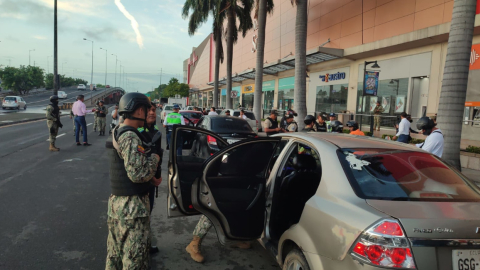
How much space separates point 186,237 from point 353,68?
17.2 metres

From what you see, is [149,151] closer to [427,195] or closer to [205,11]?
[427,195]

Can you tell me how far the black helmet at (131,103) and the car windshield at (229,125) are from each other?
6.29 m

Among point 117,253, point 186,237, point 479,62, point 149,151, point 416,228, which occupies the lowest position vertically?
point 186,237

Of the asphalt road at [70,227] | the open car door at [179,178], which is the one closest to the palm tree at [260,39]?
the asphalt road at [70,227]

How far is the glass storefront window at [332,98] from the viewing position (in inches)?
778

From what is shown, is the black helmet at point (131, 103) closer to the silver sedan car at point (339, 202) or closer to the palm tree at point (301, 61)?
the silver sedan car at point (339, 202)

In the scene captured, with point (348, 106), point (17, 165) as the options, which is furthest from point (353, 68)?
point (17, 165)

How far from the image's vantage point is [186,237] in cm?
420

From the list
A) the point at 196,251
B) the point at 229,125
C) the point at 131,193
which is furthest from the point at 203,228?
the point at 229,125

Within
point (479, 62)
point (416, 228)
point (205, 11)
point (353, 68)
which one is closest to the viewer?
point (416, 228)

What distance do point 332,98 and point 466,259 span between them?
65.1ft

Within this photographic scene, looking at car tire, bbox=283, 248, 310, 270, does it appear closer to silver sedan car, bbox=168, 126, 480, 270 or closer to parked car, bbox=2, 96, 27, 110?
silver sedan car, bbox=168, 126, 480, 270

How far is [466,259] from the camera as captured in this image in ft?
6.37

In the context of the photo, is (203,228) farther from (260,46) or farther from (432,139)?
(260,46)
